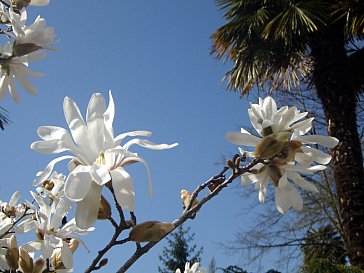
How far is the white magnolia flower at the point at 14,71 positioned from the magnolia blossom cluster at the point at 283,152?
14.6 inches

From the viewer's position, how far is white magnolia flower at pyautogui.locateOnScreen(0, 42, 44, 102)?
81 centimetres

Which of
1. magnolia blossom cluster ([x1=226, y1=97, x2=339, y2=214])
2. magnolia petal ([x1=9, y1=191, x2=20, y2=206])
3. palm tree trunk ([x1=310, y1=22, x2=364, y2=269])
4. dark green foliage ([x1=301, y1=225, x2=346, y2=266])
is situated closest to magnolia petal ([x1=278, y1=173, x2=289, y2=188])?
magnolia blossom cluster ([x1=226, y1=97, x2=339, y2=214])

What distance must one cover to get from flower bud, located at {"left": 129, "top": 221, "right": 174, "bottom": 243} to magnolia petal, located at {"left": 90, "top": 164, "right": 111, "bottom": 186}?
0.20 ft

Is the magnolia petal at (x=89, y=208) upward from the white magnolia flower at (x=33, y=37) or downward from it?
downward

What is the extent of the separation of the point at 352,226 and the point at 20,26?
3.27 m

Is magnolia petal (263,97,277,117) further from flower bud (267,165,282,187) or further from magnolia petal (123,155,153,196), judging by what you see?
magnolia petal (123,155,153,196)

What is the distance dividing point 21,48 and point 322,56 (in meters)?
4.03

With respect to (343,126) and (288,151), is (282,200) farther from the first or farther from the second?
(343,126)

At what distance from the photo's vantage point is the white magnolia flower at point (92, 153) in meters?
0.40

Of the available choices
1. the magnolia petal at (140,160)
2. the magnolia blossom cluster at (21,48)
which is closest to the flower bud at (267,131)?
the magnolia petal at (140,160)

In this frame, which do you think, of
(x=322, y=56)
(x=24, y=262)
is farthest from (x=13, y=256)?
(x=322, y=56)

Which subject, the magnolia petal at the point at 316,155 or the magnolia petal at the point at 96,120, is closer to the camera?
the magnolia petal at the point at 96,120

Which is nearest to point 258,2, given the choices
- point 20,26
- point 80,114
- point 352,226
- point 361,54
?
point 361,54

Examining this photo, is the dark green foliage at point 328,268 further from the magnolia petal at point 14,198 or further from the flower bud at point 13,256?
the flower bud at point 13,256
